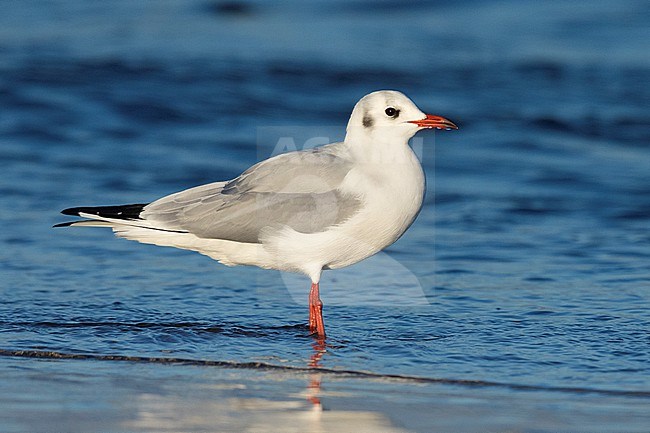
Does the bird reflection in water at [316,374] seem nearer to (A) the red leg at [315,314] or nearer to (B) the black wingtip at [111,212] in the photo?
(A) the red leg at [315,314]

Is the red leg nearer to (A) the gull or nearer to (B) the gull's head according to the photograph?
(A) the gull

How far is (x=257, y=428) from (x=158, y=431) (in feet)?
1.14

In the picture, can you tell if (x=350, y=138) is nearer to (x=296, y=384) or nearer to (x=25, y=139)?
(x=296, y=384)

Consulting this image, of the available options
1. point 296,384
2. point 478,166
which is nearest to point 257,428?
point 296,384

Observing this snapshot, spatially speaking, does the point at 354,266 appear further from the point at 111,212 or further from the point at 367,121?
the point at 111,212

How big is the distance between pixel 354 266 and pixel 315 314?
4.60ft

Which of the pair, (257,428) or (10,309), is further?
(10,309)

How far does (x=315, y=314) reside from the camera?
6188mm

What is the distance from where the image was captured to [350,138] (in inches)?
242

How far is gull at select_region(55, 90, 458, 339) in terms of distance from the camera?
5.85 meters

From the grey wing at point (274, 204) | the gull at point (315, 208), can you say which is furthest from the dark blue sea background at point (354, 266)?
the grey wing at point (274, 204)

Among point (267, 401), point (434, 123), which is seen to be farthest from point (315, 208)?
point (267, 401)

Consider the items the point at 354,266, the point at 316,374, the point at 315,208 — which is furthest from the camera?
the point at 354,266

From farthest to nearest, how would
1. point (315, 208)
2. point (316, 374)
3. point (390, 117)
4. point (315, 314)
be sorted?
point (315, 314) < point (390, 117) < point (315, 208) < point (316, 374)
